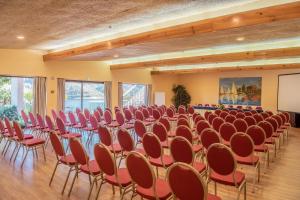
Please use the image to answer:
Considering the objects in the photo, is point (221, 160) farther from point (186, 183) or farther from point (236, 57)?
point (236, 57)

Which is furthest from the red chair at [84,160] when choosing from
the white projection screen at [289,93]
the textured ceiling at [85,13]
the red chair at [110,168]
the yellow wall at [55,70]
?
the white projection screen at [289,93]

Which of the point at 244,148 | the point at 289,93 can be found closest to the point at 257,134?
the point at 244,148

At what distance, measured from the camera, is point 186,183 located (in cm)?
251

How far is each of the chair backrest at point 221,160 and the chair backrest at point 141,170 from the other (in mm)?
1025

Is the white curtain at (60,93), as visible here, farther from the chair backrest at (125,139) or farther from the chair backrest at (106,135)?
the chair backrest at (125,139)

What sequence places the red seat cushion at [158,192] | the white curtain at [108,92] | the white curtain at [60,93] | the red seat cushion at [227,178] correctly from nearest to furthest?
the red seat cushion at [158,192], the red seat cushion at [227,178], the white curtain at [60,93], the white curtain at [108,92]

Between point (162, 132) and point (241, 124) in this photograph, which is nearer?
point (162, 132)

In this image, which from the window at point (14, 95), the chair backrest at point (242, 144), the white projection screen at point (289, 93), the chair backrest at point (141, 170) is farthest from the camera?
the white projection screen at point (289, 93)

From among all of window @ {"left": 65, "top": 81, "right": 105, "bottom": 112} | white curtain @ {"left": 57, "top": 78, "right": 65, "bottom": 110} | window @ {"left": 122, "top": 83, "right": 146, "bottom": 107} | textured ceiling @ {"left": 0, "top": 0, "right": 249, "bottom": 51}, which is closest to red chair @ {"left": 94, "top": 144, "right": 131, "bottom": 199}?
textured ceiling @ {"left": 0, "top": 0, "right": 249, "bottom": 51}

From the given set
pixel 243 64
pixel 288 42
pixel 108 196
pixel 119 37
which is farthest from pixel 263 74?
pixel 108 196

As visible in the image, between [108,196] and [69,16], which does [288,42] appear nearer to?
[69,16]

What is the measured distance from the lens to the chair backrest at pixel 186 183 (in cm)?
242

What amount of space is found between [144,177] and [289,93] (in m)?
12.4

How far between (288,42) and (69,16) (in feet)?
24.7
